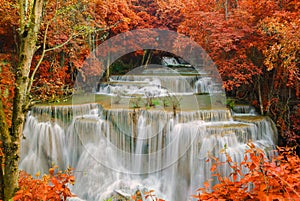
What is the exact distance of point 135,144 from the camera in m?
6.50

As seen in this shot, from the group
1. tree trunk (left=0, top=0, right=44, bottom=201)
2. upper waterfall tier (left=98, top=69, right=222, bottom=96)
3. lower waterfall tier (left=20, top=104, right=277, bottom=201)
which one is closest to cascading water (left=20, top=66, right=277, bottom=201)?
lower waterfall tier (left=20, top=104, right=277, bottom=201)

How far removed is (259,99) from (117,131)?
4.95 metres

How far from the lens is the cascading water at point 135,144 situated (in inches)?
228

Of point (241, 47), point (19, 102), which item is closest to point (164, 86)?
point (241, 47)

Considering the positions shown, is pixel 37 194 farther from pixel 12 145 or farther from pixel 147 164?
pixel 147 164

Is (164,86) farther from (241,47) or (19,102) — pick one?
(19,102)

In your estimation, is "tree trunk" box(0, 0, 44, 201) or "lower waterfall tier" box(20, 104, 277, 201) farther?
"lower waterfall tier" box(20, 104, 277, 201)

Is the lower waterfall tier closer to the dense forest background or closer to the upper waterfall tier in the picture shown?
the dense forest background

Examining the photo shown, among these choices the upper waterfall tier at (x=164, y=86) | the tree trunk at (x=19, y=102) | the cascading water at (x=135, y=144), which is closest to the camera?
the tree trunk at (x=19, y=102)

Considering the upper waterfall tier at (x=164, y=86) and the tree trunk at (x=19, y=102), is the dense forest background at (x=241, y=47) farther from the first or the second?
the tree trunk at (x=19, y=102)

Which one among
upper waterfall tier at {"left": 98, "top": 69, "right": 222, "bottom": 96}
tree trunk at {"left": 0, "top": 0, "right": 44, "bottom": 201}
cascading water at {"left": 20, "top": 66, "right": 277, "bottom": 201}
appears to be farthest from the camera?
upper waterfall tier at {"left": 98, "top": 69, "right": 222, "bottom": 96}

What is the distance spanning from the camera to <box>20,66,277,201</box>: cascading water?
19.0 ft

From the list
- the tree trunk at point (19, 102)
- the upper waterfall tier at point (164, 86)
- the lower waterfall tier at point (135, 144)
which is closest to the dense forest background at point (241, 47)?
the lower waterfall tier at point (135, 144)

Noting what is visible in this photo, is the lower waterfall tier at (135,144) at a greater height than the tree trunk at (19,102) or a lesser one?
lesser
